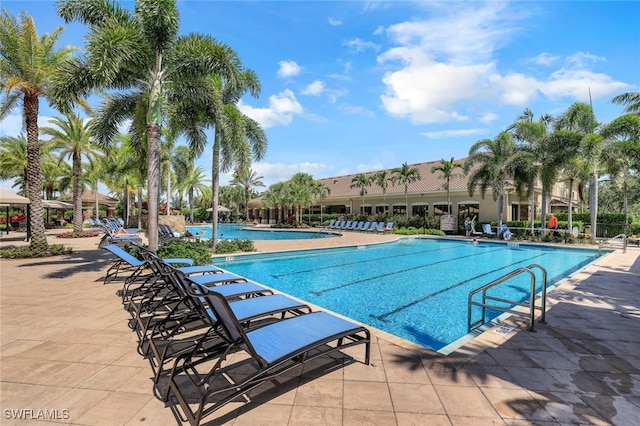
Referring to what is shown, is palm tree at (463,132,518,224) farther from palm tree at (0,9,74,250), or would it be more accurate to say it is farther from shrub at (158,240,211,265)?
palm tree at (0,9,74,250)

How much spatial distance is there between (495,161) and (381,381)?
21.3 m

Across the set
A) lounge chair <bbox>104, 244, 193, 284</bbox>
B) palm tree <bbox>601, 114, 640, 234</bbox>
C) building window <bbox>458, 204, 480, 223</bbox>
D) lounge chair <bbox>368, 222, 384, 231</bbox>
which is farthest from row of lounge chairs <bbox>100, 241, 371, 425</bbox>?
building window <bbox>458, 204, 480, 223</bbox>

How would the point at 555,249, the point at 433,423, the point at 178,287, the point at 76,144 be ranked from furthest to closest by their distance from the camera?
the point at 76,144
the point at 555,249
the point at 178,287
the point at 433,423

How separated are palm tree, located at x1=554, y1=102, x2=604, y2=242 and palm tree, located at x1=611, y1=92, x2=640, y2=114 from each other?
3.71 m

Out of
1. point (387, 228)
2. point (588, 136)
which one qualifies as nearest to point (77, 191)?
point (387, 228)

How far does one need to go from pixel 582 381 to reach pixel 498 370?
72cm

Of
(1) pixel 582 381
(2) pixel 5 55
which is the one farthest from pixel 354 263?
(2) pixel 5 55

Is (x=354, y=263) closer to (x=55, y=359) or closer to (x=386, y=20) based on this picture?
(x=386, y=20)

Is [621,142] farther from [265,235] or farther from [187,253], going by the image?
[265,235]

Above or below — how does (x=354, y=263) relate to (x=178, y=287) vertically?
below

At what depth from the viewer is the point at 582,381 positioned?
2.95 metres

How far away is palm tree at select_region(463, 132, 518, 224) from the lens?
65.5 ft

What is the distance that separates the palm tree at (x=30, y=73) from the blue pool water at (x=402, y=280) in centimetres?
684

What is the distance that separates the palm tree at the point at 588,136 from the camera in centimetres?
1619
